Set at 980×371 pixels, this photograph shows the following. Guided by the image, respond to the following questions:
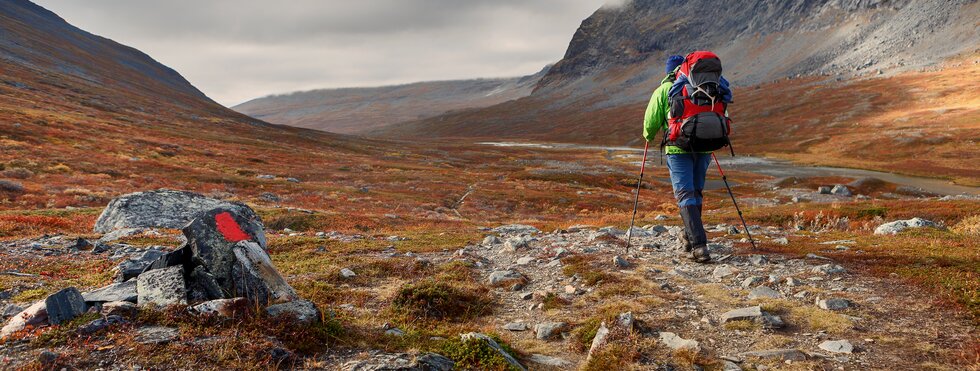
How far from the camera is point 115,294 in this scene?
6332 millimetres

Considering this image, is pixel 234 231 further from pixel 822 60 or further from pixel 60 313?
pixel 822 60

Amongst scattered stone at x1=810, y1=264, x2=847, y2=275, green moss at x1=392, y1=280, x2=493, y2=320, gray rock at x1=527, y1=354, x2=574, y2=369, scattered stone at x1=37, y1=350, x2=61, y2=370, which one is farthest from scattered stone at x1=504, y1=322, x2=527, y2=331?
scattered stone at x1=810, y1=264, x2=847, y2=275

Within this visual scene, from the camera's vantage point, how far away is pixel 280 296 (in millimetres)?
6680

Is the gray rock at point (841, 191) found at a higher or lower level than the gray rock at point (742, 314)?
lower

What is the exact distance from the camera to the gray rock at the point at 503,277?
1001 cm

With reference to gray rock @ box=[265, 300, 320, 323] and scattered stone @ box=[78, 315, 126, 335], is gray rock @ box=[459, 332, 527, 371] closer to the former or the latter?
gray rock @ box=[265, 300, 320, 323]

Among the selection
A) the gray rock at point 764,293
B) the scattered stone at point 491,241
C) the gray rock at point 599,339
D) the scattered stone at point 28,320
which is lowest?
the scattered stone at point 491,241

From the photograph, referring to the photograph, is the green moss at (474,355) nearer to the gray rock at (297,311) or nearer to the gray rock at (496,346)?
the gray rock at (496,346)

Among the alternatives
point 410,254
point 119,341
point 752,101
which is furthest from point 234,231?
point 752,101

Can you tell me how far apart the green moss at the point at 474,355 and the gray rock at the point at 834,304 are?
484cm

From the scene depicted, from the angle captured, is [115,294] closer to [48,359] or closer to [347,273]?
[48,359]

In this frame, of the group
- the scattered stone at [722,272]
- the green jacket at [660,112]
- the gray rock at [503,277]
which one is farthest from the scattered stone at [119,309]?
the scattered stone at [722,272]

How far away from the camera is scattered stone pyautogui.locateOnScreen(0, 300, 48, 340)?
5.27 meters

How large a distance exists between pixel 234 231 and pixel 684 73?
8.62m
